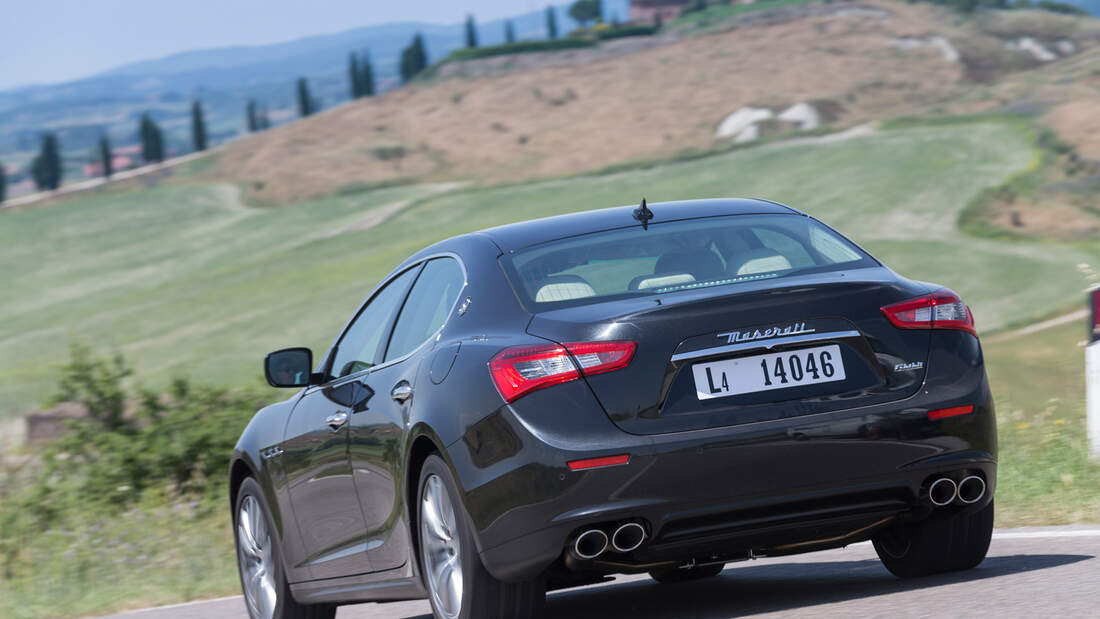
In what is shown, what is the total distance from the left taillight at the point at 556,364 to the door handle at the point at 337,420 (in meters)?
1.31

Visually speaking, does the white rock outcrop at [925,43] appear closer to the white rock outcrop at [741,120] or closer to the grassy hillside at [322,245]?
the white rock outcrop at [741,120]

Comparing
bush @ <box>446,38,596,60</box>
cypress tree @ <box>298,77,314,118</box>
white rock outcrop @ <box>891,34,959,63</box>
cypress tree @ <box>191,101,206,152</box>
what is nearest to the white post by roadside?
white rock outcrop @ <box>891,34,959,63</box>

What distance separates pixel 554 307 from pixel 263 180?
96.1 meters

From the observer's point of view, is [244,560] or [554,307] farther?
[244,560]

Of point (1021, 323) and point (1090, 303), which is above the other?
point (1090, 303)

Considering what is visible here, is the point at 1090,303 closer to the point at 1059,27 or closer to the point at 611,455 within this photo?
the point at 611,455

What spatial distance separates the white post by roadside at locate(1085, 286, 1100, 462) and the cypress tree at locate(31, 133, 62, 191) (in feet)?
412

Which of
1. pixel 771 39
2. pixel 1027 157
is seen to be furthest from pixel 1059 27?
pixel 1027 157

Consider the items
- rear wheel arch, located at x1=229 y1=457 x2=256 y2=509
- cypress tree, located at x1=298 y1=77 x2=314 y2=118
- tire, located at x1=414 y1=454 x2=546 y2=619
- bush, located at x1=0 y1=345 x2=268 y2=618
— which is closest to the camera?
tire, located at x1=414 y1=454 x2=546 y2=619

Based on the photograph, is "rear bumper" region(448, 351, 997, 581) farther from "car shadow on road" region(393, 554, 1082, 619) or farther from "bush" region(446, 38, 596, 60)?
"bush" region(446, 38, 596, 60)

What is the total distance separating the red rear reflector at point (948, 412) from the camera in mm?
5457

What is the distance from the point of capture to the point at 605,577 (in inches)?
229

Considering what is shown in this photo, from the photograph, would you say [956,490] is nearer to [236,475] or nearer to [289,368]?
[289,368]

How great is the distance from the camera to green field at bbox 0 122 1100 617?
57.4 m
